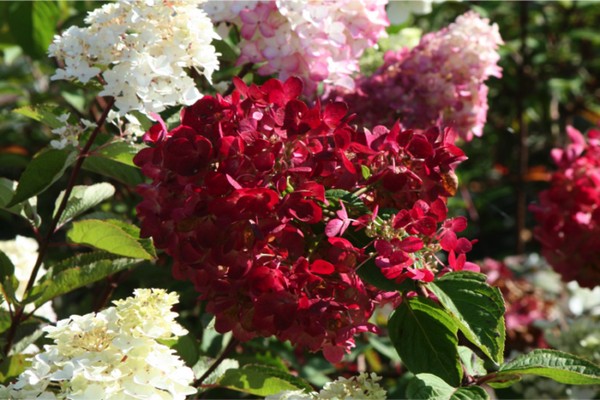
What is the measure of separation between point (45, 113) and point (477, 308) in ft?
2.40

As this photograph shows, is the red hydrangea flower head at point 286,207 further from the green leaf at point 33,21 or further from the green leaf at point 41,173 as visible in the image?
the green leaf at point 33,21

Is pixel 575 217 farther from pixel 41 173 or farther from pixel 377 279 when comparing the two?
pixel 41 173

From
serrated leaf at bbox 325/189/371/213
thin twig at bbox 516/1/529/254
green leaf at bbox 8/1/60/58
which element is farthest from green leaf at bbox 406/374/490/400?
thin twig at bbox 516/1/529/254

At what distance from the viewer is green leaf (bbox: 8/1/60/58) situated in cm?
194

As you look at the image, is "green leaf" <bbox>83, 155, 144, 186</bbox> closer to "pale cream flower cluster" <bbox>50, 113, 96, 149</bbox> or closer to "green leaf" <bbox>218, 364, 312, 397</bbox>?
"pale cream flower cluster" <bbox>50, 113, 96, 149</bbox>

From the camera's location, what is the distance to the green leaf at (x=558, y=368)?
3.59ft

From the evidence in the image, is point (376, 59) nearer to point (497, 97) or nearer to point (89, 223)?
point (89, 223)

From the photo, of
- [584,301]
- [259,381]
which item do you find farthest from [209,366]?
[584,301]

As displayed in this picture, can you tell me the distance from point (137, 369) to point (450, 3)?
1.69 m

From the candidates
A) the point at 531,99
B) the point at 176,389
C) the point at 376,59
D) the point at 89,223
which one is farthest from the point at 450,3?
the point at 176,389

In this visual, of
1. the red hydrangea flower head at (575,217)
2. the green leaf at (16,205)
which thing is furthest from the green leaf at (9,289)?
the red hydrangea flower head at (575,217)

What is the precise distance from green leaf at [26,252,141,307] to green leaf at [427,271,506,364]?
486 mm

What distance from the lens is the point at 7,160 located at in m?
2.19

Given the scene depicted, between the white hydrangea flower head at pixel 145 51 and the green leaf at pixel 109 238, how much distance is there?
16cm
